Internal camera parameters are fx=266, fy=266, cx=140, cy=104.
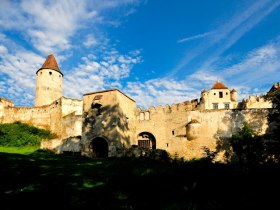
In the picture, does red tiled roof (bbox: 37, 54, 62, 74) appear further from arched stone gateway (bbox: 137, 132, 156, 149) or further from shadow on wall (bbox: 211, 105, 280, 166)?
→ shadow on wall (bbox: 211, 105, 280, 166)

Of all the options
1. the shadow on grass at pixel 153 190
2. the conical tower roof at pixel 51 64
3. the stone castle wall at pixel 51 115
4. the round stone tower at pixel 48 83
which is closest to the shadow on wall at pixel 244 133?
the shadow on grass at pixel 153 190

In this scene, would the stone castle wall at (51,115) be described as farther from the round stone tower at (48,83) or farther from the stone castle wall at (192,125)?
the stone castle wall at (192,125)

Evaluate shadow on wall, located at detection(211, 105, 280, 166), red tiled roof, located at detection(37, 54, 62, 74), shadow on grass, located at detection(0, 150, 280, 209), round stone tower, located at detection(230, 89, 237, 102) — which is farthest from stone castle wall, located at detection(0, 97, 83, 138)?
shadow on grass, located at detection(0, 150, 280, 209)

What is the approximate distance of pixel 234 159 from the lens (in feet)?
100

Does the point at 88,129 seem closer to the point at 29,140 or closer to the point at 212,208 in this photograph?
the point at 29,140

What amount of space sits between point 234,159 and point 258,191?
24.0 metres

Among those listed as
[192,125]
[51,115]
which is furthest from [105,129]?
[51,115]

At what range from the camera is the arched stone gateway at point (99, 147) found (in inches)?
1204

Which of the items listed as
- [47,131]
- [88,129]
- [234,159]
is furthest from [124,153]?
[47,131]

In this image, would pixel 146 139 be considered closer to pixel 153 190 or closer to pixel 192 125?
pixel 192 125

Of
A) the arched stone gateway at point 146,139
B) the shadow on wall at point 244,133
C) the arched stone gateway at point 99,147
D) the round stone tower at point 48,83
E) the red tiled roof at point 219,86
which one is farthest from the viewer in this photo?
the round stone tower at point 48,83

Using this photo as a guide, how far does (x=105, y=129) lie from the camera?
29.7 m

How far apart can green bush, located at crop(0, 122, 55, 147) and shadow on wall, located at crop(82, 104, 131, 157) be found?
44.4 ft

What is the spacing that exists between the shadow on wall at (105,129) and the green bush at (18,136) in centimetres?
1354
